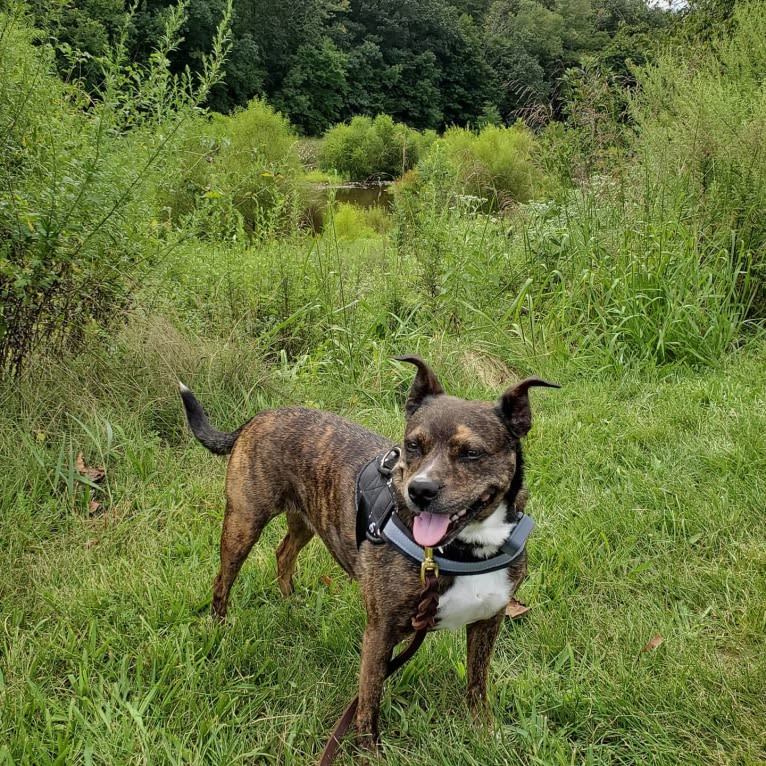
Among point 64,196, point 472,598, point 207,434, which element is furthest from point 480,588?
point 64,196

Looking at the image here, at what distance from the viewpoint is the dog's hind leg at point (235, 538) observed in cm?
258

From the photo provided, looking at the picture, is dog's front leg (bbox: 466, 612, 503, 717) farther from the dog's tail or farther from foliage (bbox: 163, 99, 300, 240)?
foliage (bbox: 163, 99, 300, 240)

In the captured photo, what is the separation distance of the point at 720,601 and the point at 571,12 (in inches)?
1916

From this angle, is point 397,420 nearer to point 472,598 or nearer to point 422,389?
point 422,389

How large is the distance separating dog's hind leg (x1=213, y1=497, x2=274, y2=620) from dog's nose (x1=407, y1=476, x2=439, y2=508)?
37.4 inches

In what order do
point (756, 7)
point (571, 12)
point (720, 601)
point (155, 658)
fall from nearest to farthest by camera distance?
point (155, 658)
point (720, 601)
point (756, 7)
point (571, 12)

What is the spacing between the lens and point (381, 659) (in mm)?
2053

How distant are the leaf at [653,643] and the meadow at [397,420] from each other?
0.01 meters

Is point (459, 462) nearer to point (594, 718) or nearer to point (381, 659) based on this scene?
point (381, 659)

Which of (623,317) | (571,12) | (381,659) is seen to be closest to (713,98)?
(623,317)

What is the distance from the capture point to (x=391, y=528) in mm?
2066

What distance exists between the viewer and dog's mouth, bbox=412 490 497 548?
187 cm

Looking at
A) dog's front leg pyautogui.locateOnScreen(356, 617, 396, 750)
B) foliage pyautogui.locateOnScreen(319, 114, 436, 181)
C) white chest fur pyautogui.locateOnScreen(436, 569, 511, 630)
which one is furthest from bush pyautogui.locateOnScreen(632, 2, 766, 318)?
foliage pyautogui.locateOnScreen(319, 114, 436, 181)

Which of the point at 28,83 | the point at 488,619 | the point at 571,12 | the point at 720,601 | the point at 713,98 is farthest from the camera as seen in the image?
the point at 571,12
